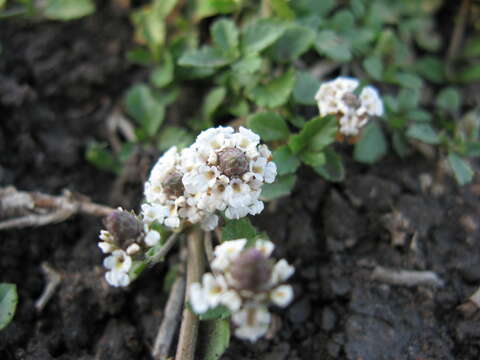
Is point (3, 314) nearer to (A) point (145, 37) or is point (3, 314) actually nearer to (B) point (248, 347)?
(B) point (248, 347)

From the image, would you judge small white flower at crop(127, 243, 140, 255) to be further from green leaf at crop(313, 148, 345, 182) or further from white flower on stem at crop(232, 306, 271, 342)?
green leaf at crop(313, 148, 345, 182)

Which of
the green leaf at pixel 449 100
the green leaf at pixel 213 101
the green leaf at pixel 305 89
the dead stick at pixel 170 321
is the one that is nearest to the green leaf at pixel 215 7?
the green leaf at pixel 213 101

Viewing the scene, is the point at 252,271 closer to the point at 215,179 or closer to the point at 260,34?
the point at 215,179

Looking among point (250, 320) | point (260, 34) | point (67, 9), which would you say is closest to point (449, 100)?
point (260, 34)

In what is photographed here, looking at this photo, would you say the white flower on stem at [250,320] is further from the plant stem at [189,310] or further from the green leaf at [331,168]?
the green leaf at [331,168]

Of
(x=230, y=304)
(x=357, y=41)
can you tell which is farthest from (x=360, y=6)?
(x=230, y=304)

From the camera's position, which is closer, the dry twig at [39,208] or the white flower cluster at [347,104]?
the white flower cluster at [347,104]
